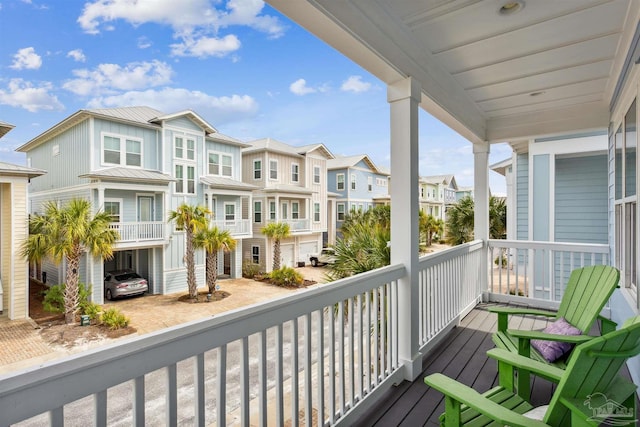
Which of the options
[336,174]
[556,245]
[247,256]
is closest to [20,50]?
[556,245]

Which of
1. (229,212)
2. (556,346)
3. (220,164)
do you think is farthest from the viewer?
(229,212)

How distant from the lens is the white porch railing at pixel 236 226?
1173cm

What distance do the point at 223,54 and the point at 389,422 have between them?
6913mm

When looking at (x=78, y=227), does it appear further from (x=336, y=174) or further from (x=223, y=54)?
(x=336, y=174)

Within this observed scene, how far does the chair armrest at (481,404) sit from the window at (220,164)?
10663 millimetres

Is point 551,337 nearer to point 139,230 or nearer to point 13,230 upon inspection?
point 13,230

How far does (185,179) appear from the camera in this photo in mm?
9859

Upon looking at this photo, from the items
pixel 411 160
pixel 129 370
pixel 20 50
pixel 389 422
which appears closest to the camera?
pixel 129 370

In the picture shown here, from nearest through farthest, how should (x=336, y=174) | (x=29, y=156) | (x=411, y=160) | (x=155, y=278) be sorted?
(x=411, y=160) → (x=29, y=156) → (x=155, y=278) → (x=336, y=174)

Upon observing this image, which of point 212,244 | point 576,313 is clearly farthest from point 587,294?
point 212,244

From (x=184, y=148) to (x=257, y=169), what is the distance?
5.03 meters

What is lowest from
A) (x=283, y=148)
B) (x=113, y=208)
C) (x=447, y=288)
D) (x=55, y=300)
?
(x=55, y=300)

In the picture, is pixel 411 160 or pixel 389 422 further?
pixel 411 160

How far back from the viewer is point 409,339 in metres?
2.41
